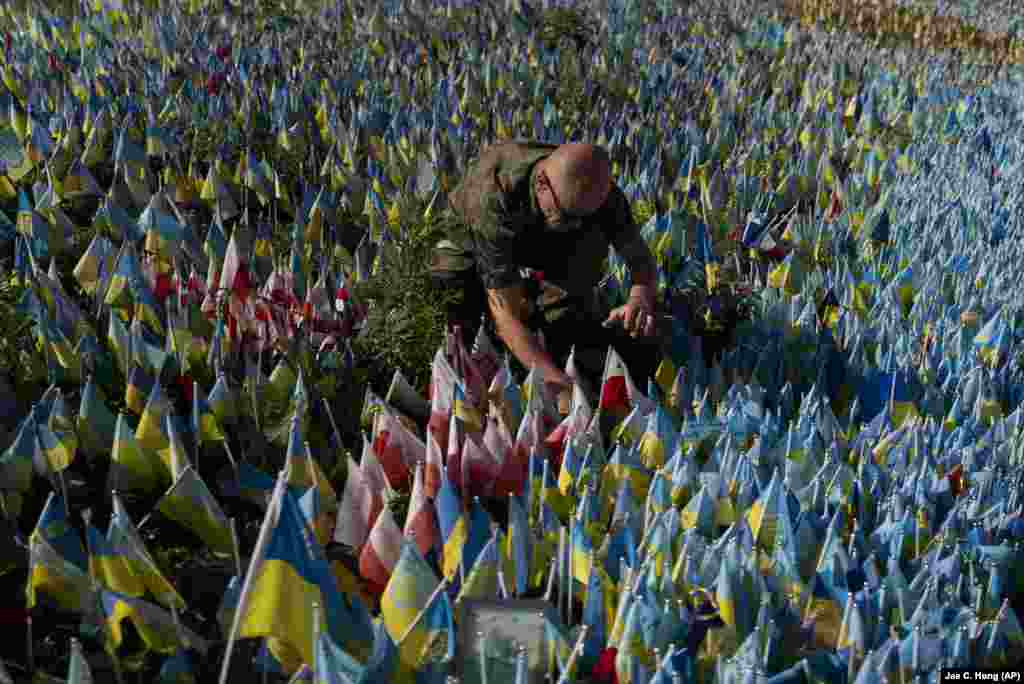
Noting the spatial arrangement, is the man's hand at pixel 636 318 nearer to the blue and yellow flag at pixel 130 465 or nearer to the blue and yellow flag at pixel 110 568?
the blue and yellow flag at pixel 130 465

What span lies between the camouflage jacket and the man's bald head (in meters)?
0.12

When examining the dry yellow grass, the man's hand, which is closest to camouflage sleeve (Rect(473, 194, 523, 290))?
the man's hand

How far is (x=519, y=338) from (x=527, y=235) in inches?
13.9

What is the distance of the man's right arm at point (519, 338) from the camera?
7.82 feet

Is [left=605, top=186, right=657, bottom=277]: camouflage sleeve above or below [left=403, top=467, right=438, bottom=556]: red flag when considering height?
above

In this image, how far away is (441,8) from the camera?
594cm

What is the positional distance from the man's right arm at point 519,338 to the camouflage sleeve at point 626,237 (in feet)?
1.27

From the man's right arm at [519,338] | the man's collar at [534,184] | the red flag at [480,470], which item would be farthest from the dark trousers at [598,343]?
the red flag at [480,470]

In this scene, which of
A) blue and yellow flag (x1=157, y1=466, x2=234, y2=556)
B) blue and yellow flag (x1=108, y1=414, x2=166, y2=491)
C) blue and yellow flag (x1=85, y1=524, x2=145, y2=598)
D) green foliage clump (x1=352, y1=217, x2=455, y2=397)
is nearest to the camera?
blue and yellow flag (x1=85, y1=524, x2=145, y2=598)

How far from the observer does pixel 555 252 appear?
2717 millimetres

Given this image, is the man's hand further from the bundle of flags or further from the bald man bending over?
the bundle of flags

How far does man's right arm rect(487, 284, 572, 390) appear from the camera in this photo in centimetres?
238

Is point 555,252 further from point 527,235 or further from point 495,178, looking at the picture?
point 495,178

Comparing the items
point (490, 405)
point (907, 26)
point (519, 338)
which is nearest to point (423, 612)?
point (490, 405)
